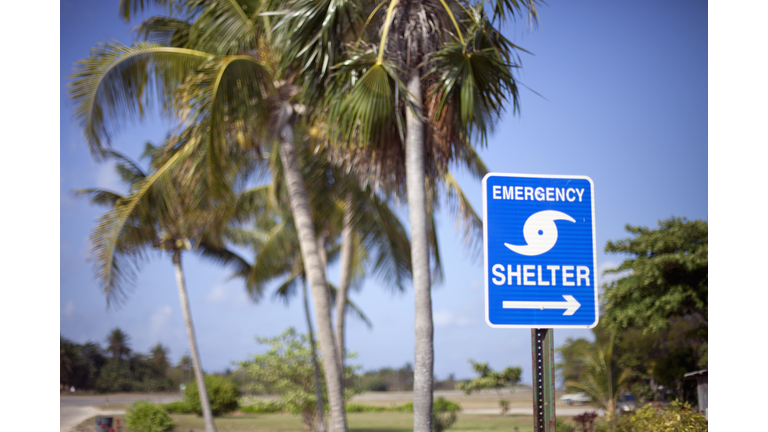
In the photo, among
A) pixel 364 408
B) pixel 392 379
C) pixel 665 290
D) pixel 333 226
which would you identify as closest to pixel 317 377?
pixel 333 226

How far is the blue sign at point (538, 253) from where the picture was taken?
1.92 m

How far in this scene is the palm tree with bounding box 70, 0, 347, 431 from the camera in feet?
25.2

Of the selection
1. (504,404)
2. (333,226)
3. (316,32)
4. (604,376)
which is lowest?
(504,404)

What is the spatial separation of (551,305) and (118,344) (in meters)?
27.7

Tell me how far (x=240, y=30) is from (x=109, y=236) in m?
3.82

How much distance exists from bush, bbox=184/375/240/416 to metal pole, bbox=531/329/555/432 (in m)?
23.6

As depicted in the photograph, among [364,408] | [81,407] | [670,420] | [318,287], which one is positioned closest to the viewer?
[318,287]

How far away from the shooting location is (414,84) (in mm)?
6602

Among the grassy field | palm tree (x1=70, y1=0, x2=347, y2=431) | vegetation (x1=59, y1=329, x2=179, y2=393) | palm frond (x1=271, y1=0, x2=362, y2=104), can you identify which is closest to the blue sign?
palm frond (x1=271, y1=0, x2=362, y2=104)

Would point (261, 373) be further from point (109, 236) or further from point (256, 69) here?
point (256, 69)

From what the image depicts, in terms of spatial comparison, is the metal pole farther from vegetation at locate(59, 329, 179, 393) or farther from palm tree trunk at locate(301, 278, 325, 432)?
vegetation at locate(59, 329, 179, 393)

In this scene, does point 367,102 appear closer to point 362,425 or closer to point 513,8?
point 513,8
